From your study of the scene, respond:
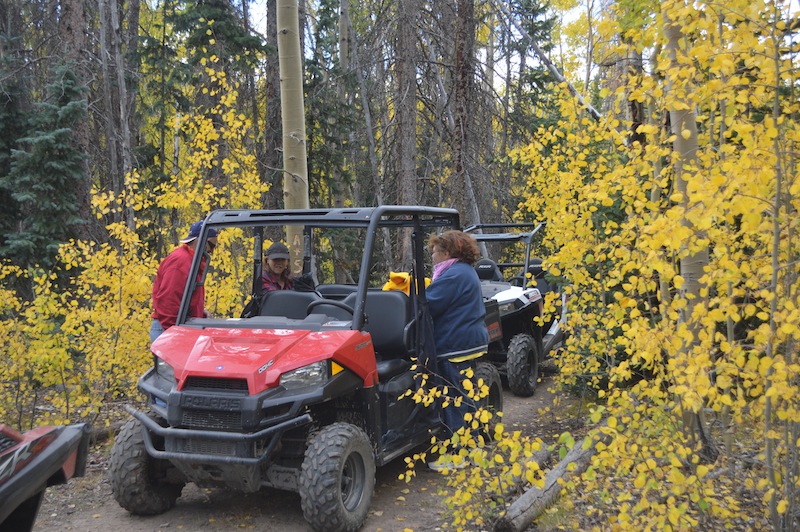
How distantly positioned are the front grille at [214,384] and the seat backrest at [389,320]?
1.37 m

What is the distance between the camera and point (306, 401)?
4188 millimetres

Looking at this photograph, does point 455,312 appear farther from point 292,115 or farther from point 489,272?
point 489,272

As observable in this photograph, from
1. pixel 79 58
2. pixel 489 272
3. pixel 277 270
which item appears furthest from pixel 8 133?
pixel 489 272

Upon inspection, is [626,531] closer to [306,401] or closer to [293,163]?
[306,401]

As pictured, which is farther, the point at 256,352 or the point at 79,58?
the point at 79,58

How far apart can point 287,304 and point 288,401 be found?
4.82 ft

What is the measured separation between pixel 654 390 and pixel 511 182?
44.4 feet

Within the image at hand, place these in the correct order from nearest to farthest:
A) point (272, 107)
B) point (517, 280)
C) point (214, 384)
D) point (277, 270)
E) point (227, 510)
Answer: point (214, 384), point (227, 510), point (277, 270), point (517, 280), point (272, 107)

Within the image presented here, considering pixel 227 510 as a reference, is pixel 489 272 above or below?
above

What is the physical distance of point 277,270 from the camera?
6.60 m

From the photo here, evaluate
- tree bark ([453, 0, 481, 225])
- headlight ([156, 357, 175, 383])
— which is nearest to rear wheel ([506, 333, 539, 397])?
tree bark ([453, 0, 481, 225])

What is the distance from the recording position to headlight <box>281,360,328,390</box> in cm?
429

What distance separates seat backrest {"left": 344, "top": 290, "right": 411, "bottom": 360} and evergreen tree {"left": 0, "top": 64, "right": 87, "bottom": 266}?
707 cm

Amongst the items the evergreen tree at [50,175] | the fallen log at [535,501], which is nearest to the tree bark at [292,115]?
the fallen log at [535,501]
